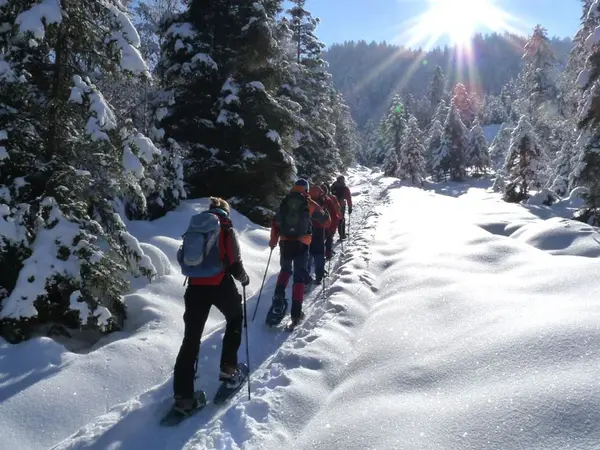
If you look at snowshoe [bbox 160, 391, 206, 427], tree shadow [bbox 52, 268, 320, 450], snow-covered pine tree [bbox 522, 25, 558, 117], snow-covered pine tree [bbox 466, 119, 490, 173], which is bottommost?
tree shadow [bbox 52, 268, 320, 450]

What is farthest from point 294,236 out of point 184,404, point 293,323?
point 184,404

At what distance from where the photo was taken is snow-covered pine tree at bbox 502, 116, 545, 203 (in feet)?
113

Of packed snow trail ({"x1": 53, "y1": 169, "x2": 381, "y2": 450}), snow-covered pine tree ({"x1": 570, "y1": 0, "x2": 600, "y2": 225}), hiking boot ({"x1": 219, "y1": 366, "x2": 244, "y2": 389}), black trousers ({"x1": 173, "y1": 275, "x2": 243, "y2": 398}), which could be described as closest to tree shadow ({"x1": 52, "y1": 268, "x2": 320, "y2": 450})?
packed snow trail ({"x1": 53, "y1": 169, "x2": 381, "y2": 450})

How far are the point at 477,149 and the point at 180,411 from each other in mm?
65173

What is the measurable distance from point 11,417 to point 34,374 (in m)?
0.66

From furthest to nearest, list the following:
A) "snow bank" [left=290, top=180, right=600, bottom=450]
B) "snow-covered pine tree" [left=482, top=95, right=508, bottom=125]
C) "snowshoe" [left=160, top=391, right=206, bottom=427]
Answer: "snow-covered pine tree" [left=482, top=95, right=508, bottom=125] < "snowshoe" [left=160, top=391, right=206, bottom=427] < "snow bank" [left=290, top=180, right=600, bottom=450]

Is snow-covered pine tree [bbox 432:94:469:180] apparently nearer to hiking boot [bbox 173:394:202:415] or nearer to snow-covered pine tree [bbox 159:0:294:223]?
snow-covered pine tree [bbox 159:0:294:223]

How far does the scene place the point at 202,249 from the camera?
4391mm

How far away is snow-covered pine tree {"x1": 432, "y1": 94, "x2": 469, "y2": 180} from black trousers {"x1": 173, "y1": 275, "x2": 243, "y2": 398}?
199ft

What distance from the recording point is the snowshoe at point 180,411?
4.22 metres

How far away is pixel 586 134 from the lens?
1500cm

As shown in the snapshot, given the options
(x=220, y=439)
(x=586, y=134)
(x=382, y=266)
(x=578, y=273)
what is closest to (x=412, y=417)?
(x=220, y=439)

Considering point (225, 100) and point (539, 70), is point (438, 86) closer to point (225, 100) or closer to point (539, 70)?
point (539, 70)

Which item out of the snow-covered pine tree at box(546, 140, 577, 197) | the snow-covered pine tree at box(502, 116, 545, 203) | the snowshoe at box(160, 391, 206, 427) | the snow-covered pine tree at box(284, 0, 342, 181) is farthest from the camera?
the snow-covered pine tree at box(502, 116, 545, 203)
